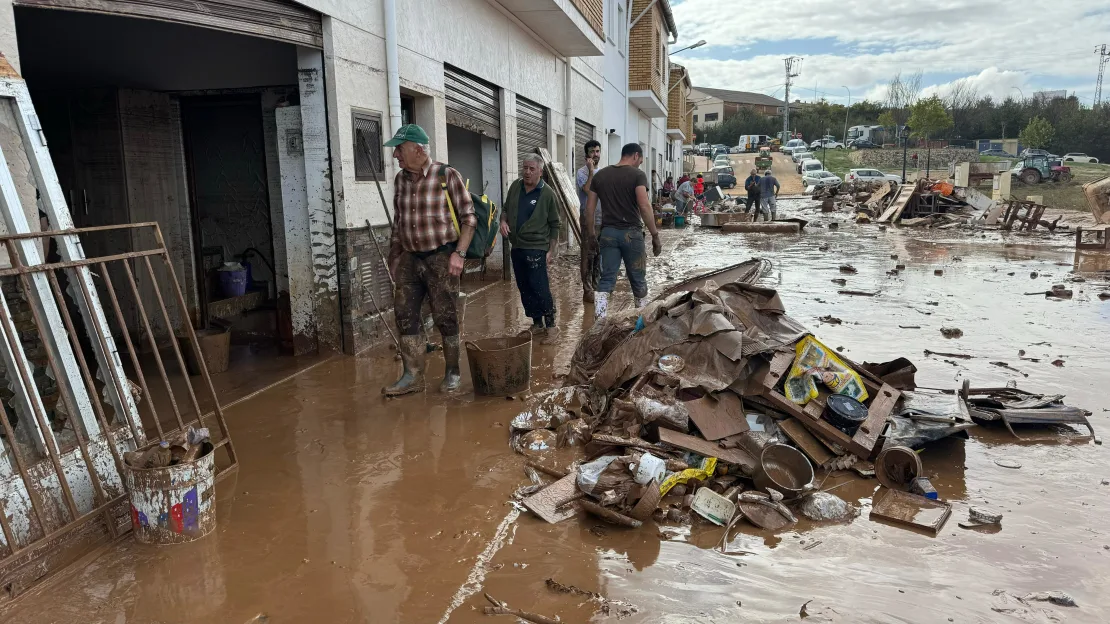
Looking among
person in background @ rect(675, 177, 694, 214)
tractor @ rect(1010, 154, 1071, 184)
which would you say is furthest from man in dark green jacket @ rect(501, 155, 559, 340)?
tractor @ rect(1010, 154, 1071, 184)

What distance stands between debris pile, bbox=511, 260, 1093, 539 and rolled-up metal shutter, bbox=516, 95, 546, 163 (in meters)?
7.32

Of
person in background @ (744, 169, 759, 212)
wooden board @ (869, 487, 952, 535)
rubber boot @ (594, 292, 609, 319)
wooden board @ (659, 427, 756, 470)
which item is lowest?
wooden board @ (869, 487, 952, 535)

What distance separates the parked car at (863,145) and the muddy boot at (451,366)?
208 feet

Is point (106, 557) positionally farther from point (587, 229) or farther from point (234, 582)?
point (587, 229)

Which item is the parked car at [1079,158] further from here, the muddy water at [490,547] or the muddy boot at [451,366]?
the muddy boot at [451,366]

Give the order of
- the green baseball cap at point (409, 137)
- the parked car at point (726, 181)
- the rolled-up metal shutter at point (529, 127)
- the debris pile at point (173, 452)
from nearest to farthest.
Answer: the debris pile at point (173, 452)
the green baseball cap at point (409, 137)
the rolled-up metal shutter at point (529, 127)
the parked car at point (726, 181)

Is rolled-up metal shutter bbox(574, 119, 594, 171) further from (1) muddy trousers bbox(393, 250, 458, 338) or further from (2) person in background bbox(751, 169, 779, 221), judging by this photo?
(1) muddy trousers bbox(393, 250, 458, 338)

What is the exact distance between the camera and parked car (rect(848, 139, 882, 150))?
62.2 metres

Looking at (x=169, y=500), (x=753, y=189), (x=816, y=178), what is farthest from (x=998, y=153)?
(x=169, y=500)

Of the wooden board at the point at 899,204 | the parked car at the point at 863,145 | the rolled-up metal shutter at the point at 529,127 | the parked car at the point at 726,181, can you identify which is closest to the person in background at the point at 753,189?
the wooden board at the point at 899,204

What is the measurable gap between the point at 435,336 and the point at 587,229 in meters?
2.03

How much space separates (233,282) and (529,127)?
683 cm

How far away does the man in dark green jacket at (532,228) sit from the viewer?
7.00 meters

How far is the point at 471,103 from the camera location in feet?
32.0
